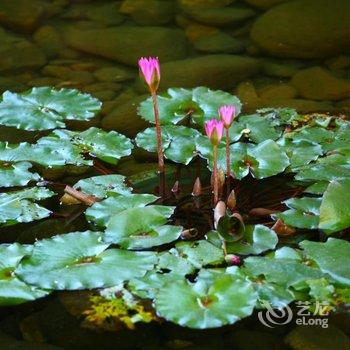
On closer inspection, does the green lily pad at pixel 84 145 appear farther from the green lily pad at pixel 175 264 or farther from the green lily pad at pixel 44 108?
the green lily pad at pixel 175 264

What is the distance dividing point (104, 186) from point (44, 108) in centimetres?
59

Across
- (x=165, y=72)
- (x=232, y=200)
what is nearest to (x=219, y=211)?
(x=232, y=200)

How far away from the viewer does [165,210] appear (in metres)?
1.72

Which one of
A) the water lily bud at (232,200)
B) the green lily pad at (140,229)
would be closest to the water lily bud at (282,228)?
the water lily bud at (232,200)

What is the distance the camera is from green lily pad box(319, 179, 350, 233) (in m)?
1.65

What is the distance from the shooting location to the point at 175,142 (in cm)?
211

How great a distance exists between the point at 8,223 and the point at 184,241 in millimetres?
509

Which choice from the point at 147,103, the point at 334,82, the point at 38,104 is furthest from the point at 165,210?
the point at 334,82

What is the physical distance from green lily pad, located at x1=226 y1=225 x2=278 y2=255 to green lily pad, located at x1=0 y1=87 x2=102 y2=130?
0.92m

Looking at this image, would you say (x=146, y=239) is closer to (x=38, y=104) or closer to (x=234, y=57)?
(x=38, y=104)

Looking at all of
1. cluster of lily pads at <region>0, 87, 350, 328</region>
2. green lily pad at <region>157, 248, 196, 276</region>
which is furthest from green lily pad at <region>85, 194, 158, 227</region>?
green lily pad at <region>157, 248, 196, 276</region>

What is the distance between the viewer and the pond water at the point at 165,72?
4.66 ft

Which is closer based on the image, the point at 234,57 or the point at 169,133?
the point at 169,133

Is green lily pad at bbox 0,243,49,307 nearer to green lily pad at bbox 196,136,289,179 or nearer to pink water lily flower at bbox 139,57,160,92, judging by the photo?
pink water lily flower at bbox 139,57,160,92
